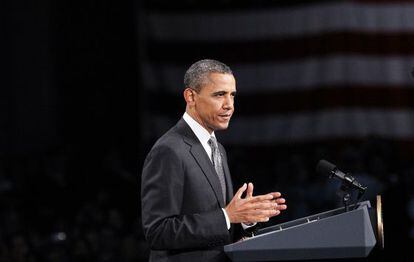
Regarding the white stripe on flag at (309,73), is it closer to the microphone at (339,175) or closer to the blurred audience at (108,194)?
the blurred audience at (108,194)

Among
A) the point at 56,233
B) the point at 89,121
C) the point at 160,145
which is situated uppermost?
the point at 160,145

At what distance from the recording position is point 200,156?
2.67 metres

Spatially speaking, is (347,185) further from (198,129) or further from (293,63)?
(293,63)

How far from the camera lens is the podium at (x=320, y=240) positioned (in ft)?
7.70

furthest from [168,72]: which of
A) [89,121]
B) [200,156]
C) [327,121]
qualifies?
[200,156]

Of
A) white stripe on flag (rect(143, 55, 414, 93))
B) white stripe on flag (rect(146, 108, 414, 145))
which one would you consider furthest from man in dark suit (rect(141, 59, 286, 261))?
white stripe on flag (rect(143, 55, 414, 93))

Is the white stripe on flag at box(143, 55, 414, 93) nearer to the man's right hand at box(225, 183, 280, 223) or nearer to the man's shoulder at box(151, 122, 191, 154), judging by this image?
the man's shoulder at box(151, 122, 191, 154)

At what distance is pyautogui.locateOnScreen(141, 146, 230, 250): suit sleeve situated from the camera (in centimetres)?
252

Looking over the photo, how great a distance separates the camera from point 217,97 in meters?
2.62

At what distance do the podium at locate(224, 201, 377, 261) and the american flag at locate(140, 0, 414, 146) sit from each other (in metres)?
5.80

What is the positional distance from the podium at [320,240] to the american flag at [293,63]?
228 inches

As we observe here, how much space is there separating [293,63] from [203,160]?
587 cm

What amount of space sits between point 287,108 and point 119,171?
71.1 inches

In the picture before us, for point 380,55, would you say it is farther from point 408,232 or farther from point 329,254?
point 329,254
